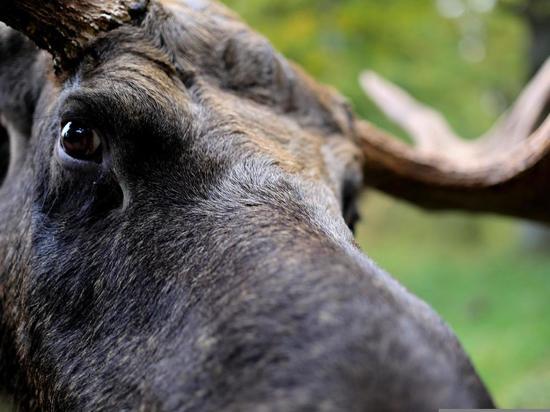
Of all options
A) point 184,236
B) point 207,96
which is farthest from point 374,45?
point 184,236

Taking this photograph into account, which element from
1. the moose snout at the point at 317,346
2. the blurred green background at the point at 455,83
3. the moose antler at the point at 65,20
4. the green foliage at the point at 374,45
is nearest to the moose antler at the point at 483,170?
the blurred green background at the point at 455,83

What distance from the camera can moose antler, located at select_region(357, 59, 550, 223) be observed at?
459 cm

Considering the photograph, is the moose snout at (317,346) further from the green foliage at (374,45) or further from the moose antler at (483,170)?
the green foliage at (374,45)

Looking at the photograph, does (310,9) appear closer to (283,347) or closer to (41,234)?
(41,234)

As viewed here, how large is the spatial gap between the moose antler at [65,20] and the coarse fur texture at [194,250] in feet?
0.21

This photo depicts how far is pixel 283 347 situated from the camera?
2016 mm

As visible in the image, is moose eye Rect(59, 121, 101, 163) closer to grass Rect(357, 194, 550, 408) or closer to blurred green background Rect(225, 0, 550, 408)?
blurred green background Rect(225, 0, 550, 408)

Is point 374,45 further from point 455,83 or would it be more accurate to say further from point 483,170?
point 483,170

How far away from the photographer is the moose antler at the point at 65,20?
2.75 meters

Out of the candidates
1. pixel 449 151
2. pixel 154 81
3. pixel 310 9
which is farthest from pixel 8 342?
pixel 310 9

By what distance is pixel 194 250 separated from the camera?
2.46 meters

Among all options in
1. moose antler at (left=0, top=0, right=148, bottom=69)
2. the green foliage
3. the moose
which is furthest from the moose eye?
the green foliage

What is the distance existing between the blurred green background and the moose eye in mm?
2339

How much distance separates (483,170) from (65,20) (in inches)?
118
